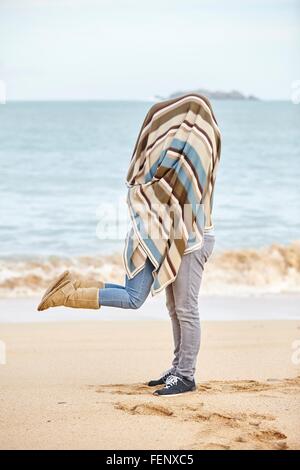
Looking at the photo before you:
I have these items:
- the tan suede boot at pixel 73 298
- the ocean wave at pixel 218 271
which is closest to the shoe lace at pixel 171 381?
the tan suede boot at pixel 73 298

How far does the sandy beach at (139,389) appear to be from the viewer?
10.3ft

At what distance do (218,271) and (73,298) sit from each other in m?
6.21

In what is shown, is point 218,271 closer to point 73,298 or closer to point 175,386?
point 175,386

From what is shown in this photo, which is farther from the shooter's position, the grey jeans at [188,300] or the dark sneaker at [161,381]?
the dark sneaker at [161,381]

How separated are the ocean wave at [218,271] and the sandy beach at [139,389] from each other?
3.25 metres

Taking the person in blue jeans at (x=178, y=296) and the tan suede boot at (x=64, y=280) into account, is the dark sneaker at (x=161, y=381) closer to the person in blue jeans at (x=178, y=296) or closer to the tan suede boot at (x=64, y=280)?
the person in blue jeans at (x=178, y=296)

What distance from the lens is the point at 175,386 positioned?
3.74 metres

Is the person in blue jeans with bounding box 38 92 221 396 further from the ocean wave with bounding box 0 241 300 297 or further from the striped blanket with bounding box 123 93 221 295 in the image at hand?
the ocean wave with bounding box 0 241 300 297

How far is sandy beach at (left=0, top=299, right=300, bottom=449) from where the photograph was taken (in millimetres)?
3154

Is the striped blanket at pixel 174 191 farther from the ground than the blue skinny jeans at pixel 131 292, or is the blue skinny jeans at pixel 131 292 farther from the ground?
the striped blanket at pixel 174 191

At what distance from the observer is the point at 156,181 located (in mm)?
3652

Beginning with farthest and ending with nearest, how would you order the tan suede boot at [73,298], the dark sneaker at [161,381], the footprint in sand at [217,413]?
the dark sneaker at [161,381] → the tan suede boot at [73,298] → the footprint in sand at [217,413]
